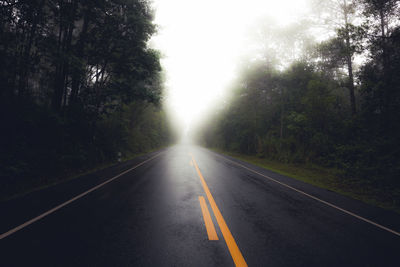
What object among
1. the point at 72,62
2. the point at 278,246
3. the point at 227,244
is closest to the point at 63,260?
the point at 227,244

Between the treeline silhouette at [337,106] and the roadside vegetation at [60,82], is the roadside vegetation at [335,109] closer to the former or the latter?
the treeline silhouette at [337,106]

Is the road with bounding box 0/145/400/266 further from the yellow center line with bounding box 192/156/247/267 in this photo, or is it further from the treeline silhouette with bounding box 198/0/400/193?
the treeline silhouette with bounding box 198/0/400/193

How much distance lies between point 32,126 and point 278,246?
9.99m

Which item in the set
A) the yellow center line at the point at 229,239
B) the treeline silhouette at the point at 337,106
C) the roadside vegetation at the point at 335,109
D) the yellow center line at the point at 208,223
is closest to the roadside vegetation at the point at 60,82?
the yellow center line at the point at 208,223

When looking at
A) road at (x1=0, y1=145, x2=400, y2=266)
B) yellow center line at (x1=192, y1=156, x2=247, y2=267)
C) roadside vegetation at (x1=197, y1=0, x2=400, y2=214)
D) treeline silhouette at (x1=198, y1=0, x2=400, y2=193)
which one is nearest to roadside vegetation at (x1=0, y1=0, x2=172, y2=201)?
A: road at (x1=0, y1=145, x2=400, y2=266)

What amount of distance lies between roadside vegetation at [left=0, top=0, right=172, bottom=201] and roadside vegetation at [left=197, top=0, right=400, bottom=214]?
12.4 meters

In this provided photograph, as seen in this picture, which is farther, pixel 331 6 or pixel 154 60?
pixel 331 6

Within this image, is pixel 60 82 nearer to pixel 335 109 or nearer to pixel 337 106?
pixel 337 106

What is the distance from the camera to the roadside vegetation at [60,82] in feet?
21.8

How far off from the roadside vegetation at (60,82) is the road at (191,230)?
278cm

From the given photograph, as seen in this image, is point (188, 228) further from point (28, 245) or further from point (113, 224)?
point (28, 245)

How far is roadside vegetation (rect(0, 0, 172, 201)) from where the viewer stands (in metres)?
6.64

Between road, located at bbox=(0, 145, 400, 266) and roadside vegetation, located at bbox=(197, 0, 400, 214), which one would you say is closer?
road, located at bbox=(0, 145, 400, 266)

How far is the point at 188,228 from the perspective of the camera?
3.35m
